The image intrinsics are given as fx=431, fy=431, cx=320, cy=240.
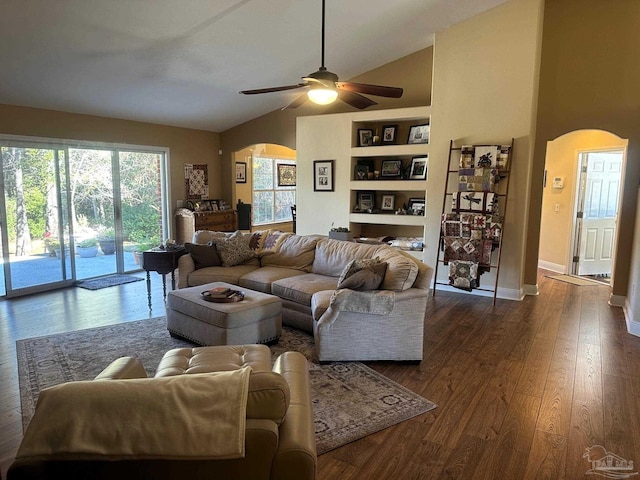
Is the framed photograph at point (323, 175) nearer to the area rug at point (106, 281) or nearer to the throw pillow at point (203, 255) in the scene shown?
the throw pillow at point (203, 255)

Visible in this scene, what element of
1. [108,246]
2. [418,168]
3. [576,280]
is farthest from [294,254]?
[576,280]

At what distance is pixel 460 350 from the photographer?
12.6 ft

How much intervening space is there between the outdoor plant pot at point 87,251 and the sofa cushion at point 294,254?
10.0ft

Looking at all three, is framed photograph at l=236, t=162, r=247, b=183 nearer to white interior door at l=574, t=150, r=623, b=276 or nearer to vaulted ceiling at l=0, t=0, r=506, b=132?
vaulted ceiling at l=0, t=0, r=506, b=132

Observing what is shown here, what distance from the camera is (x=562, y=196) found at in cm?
701

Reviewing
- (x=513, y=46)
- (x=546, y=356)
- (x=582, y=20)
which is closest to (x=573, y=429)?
(x=546, y=356)

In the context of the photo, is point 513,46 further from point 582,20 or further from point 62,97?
point 62,97

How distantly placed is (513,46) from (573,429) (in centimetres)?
443

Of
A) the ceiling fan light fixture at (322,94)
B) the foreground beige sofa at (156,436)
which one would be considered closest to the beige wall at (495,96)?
the ceiling fan light fixture at (322,94)

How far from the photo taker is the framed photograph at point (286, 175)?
1080cm

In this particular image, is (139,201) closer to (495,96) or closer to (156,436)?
→ (495,96)

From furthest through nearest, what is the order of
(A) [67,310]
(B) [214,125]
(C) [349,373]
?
(B) [214,125] → (A) [67,310] → (C) [349,373]

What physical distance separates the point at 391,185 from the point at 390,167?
457 mm

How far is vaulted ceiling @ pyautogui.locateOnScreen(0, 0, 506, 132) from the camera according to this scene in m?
3.92
